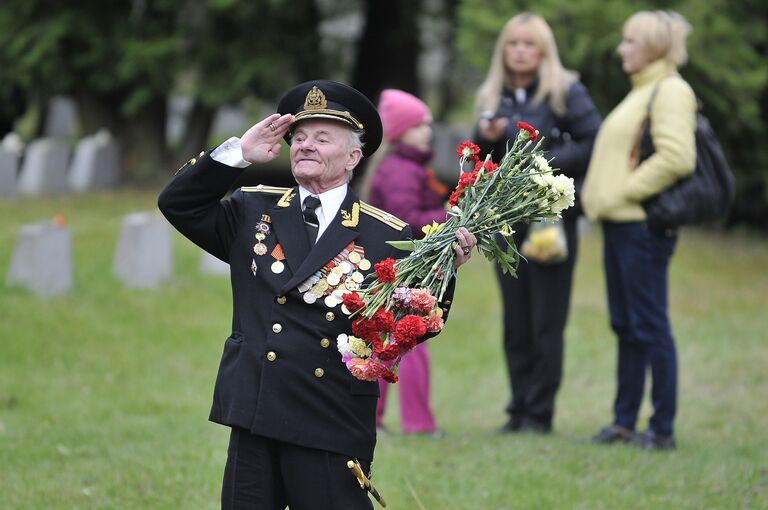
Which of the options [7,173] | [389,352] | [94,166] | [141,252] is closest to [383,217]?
[389,352]

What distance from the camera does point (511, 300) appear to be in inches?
317

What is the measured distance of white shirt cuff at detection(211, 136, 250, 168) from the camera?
4.36 metres

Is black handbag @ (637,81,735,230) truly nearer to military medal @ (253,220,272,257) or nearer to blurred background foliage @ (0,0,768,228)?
military medal @ (253,220,272,257)

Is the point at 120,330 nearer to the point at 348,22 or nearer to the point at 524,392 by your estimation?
the point at 524,392

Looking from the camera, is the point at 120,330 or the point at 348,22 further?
the point at 348,22

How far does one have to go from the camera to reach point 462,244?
4.30m

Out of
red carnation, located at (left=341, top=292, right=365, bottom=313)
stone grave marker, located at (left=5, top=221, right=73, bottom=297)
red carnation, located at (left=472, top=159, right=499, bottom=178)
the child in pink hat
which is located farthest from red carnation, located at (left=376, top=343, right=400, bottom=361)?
stone grave marker, located at (left=5, top=221, right=73, bottom=297)

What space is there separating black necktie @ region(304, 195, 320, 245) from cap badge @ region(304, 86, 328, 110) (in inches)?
12.5

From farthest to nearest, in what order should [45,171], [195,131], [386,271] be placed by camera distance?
[195,131] → [45,171] → [386,271]

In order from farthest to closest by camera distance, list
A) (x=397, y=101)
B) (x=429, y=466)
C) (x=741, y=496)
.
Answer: (x=397, y=101) < (x=429, y=466) < (x=741, y=496)

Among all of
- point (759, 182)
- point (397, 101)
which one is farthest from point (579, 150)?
point (759, 182)

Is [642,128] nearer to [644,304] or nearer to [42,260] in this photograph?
[644,304]

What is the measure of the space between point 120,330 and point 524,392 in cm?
406

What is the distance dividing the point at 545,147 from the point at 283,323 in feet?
12.4
